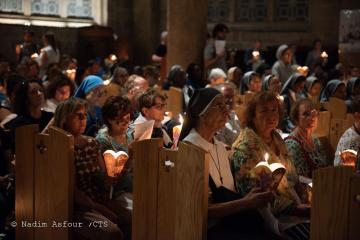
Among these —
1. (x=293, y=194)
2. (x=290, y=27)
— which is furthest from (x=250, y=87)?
(x=290, y=27)

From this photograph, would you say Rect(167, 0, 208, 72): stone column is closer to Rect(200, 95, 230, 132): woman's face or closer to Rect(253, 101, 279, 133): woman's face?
Rect(253, 101, 279, 133): woman's face

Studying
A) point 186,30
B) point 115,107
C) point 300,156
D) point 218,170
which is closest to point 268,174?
point 218,170

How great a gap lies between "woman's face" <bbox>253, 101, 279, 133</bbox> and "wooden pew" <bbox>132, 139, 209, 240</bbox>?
931 millimetres

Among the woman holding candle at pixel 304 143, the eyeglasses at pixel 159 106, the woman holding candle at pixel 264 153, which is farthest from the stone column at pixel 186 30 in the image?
the woman holding candle at pixel 264 153

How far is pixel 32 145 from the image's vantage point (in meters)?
3.88

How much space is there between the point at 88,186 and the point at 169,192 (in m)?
0.75

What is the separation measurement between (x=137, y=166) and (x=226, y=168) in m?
0.63

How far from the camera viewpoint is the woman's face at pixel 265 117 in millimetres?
4207

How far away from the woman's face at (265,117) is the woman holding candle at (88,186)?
1.09m

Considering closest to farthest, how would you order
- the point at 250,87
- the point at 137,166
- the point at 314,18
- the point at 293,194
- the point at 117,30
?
the point at 137,166
the point at 293,194
the point at 250,87
the point at 314,18
the point at 117,30

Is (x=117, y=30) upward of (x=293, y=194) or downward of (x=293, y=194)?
upward

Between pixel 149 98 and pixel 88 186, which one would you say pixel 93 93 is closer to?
pixel 149 98

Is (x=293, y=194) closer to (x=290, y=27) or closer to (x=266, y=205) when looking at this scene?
(x=266, y=205)

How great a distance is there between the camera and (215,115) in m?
3.96
